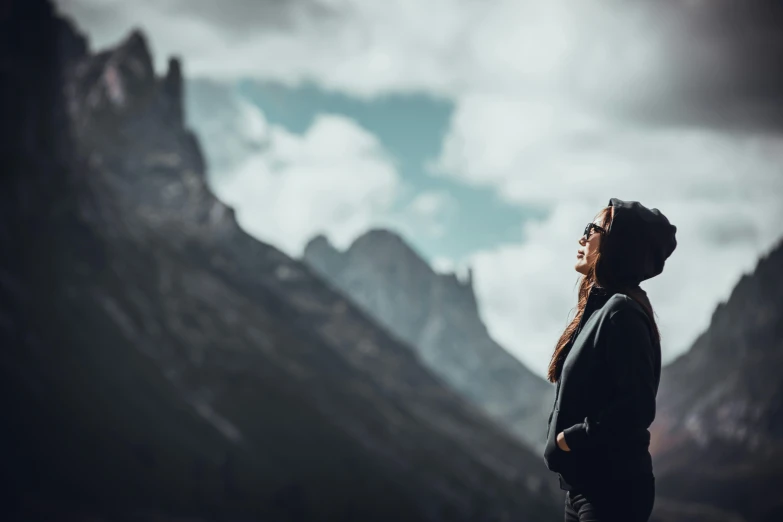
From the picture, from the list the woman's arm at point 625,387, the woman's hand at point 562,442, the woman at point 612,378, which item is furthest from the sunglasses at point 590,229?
the woman's hand at point 562,442

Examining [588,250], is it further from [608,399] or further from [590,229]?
[608,399]

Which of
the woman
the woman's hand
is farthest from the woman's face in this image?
the woman's hand

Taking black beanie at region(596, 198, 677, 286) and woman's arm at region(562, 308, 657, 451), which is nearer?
woman's arm at region(562, 308, 657, 451)

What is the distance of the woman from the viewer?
618 centimetres

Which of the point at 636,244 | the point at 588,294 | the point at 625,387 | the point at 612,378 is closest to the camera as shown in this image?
the point at 625,387

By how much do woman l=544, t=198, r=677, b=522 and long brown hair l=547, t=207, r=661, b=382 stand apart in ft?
0.04

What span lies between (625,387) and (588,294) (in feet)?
4.16

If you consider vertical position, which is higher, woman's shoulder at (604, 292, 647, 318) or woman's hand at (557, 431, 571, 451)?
woman's shoulder at (604, 292, 647, 318)

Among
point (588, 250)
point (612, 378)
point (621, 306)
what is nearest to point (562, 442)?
point (612, 378)

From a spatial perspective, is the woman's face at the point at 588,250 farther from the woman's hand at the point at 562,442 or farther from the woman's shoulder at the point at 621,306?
the woman's hand at the point at 562,442

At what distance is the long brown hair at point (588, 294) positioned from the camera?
21.7ft

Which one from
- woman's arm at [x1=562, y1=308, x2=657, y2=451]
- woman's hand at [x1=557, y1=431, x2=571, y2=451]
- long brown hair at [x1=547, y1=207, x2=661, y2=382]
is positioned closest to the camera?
woman's arm at [x1=562, y1=308, x2=657, y2=451]

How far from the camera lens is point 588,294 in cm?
713

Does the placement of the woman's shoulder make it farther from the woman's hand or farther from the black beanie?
the woman's hand
